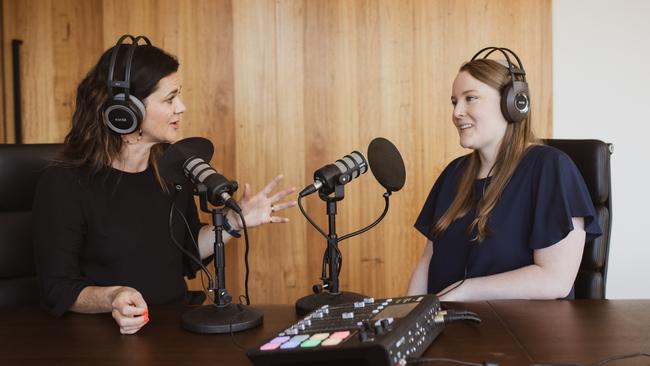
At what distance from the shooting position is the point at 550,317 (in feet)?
4.31

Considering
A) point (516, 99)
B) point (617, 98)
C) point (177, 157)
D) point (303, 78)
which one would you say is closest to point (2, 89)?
point (303, 78)

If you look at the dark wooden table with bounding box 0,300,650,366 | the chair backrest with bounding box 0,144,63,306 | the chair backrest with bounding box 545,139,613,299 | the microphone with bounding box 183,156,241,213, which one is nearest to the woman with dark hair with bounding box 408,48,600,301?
the chair backrest with bounding box 545,139,613,299

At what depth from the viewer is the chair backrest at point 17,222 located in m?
1.84

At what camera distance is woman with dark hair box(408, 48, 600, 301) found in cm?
173

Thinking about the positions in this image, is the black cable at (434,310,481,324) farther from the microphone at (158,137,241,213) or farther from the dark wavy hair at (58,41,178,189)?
the dark wavy hair at (58,41,178,189)

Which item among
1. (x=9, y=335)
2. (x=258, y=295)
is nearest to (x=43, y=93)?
(x=258, y=295)

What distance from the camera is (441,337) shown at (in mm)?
1202

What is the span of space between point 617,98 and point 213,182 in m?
2.41

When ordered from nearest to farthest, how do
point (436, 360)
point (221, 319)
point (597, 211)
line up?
point (436, 360) → point (221, 319) → point (597, 211)

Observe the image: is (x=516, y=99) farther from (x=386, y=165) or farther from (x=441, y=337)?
(x=441, y=337)

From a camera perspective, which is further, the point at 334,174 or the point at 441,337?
the point at 334,174

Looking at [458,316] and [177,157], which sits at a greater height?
[177,157]

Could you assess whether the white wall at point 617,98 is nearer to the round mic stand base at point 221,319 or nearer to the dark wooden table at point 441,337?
the dark wooden table at point 441,337

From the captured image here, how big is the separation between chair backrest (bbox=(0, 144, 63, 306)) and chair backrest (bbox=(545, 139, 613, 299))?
159cm
